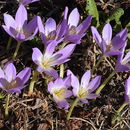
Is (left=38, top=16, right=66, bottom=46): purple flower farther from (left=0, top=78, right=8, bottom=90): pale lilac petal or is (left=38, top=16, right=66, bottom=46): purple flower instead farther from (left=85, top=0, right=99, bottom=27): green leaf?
(left=85, top=0, right=99, bottom=27): green leaf

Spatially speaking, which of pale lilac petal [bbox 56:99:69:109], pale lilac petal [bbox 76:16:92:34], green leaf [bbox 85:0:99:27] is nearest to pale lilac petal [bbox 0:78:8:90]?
pale lilac petal [bbox 56:99:69:109]

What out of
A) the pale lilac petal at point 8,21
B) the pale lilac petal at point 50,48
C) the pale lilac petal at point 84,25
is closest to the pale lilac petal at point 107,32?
the pale lilac petal at point 84,25

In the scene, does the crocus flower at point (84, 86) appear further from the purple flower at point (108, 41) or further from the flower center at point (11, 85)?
the flower center at point (11, 85)

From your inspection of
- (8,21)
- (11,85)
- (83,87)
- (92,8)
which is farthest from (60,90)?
(92,8)

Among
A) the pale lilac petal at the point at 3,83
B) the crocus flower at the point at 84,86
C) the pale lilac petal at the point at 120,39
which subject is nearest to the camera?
the pale lilac petal at the point at 3,83

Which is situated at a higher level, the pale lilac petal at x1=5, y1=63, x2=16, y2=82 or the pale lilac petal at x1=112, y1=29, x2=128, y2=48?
the pale lilac petal at x1=5, y1=63, x2=16, y2=82

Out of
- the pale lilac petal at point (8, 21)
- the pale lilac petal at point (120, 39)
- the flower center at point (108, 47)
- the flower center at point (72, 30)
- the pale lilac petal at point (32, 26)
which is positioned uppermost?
the pale lilac petal at point (8, 21)

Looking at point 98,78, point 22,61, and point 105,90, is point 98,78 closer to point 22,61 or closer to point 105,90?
point 105,90
